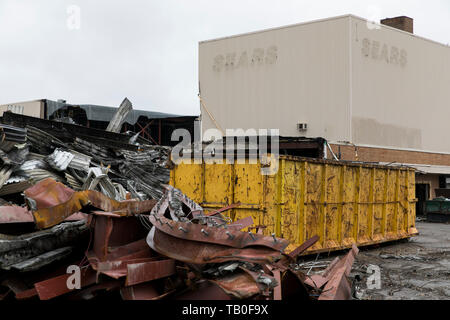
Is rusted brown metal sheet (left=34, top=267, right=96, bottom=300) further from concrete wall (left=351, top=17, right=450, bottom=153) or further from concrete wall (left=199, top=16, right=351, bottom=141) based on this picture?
concrete wall (left=351, top=17, right=450, bottom=153)

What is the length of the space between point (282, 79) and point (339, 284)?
1762 cm

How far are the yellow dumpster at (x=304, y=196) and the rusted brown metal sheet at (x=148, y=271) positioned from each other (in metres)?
2.85

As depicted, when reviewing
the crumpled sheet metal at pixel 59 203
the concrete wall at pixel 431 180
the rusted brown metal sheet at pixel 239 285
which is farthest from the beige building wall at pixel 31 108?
the rusted brown metal sheet at pixel 239 285

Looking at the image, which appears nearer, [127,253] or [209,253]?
[209,253]

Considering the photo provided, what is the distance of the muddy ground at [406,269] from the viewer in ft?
22.0

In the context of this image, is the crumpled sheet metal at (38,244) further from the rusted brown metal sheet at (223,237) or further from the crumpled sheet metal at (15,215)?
the rusted brown metal sheet at (223,237)

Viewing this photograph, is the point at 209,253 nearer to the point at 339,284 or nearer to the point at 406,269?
the point at 339,284

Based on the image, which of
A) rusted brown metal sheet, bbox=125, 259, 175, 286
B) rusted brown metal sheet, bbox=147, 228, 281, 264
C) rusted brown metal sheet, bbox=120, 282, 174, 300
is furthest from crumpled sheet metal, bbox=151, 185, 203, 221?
rusted brown metal sheet, bbox=120, 282, 174, 300

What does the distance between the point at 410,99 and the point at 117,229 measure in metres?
21.3

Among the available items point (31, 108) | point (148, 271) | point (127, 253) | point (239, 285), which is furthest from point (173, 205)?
point (31, 108)

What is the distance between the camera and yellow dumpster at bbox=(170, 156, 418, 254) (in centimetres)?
842

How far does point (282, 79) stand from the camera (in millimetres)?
21906

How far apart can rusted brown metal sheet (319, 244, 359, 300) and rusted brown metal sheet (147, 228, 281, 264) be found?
0.96 m
